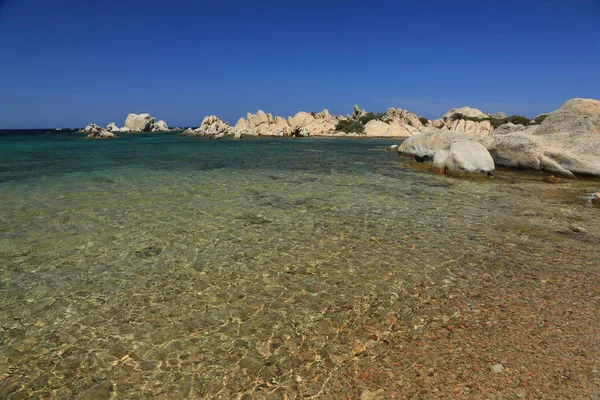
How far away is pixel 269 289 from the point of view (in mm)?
6328

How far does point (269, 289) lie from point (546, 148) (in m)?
21.5

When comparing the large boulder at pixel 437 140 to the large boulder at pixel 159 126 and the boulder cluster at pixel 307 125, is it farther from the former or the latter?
the large boulder at pixel 159 126

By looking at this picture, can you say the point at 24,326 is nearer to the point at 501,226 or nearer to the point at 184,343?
the point at 184,343

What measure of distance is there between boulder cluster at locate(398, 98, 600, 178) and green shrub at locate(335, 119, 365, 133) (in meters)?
67.4

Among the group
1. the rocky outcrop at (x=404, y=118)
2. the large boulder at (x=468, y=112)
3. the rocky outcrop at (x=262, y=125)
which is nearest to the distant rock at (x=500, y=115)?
the large boulder at (x=468, y=112)

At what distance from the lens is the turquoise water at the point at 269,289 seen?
4.17 meters

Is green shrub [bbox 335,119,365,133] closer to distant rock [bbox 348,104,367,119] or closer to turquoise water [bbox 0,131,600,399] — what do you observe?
distant rock [bbox 348,104,367,119]

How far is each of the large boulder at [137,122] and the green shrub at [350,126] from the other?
66.1 meters

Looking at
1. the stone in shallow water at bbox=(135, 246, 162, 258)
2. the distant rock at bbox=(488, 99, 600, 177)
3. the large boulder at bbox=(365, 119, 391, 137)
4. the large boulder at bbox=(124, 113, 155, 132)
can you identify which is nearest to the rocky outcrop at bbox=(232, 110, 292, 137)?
the large boulder at bbox=(365, 119, 391, 137)

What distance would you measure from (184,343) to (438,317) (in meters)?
3.89

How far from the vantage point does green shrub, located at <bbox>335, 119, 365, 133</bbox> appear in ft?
299

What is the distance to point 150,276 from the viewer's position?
681 centimetres

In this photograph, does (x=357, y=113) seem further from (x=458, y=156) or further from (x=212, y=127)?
(x=458, y=156)

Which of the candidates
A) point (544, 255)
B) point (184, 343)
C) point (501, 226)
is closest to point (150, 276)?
point (184, 343)
